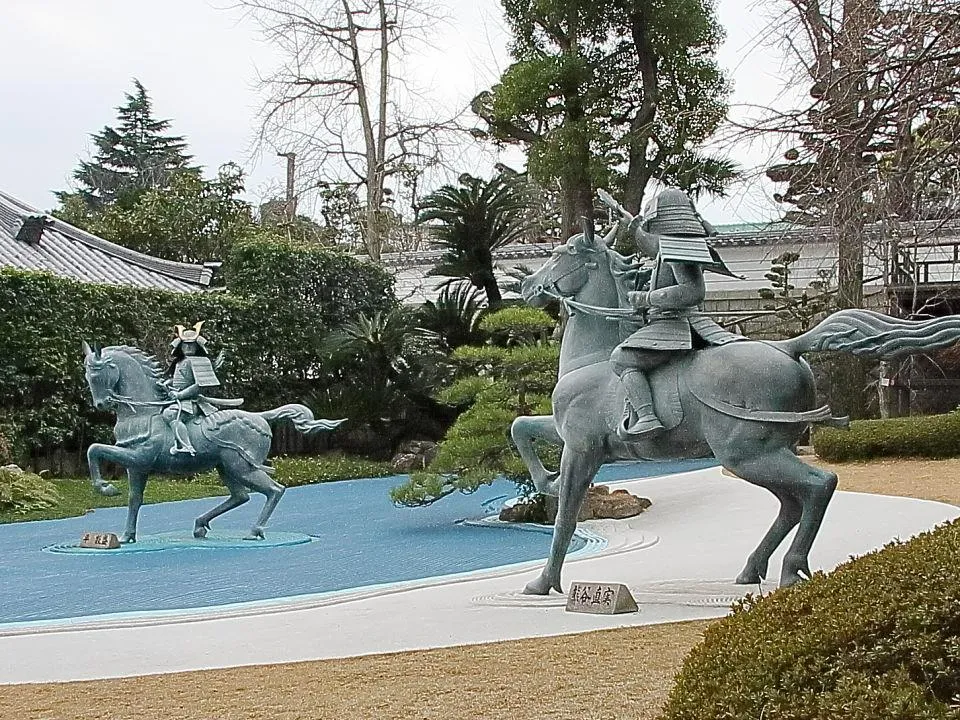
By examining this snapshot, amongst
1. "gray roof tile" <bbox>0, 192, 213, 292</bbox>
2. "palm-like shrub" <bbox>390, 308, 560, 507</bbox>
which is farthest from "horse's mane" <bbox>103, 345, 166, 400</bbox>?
"gray roof tile" <bbox>0, 192, 213, 292</bbox>

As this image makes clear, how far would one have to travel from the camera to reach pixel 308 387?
2025cm

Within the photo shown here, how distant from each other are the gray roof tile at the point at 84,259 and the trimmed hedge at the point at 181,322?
0.95m

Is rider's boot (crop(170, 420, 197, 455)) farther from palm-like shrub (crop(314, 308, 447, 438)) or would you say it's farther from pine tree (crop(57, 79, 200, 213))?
pine tree (crop(57, 79, 200, 213))

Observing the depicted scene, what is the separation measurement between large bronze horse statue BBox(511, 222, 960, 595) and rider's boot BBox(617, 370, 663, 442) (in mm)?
57

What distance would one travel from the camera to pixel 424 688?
14.7 ft

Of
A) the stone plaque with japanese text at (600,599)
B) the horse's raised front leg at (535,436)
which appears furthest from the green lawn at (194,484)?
the stone plaque with japanese text at (600,599)

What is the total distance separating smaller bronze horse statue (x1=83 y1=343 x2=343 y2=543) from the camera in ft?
33.1

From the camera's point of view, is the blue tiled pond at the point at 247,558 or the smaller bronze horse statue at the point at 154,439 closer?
the blue tiled pond at the point at 247,558

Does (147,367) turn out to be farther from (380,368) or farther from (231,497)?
(380,368)

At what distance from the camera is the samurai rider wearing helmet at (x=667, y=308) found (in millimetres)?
6047

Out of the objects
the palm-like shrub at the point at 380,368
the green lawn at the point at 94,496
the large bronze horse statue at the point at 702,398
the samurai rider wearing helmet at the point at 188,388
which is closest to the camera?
the large bronze horse statue at the point at 702,398

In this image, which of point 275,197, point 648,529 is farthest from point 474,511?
point 275,197

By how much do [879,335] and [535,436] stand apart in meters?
2.28

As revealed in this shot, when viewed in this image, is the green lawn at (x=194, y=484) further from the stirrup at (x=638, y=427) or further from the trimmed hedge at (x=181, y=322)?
the stirrup at (x=638, y=427)
